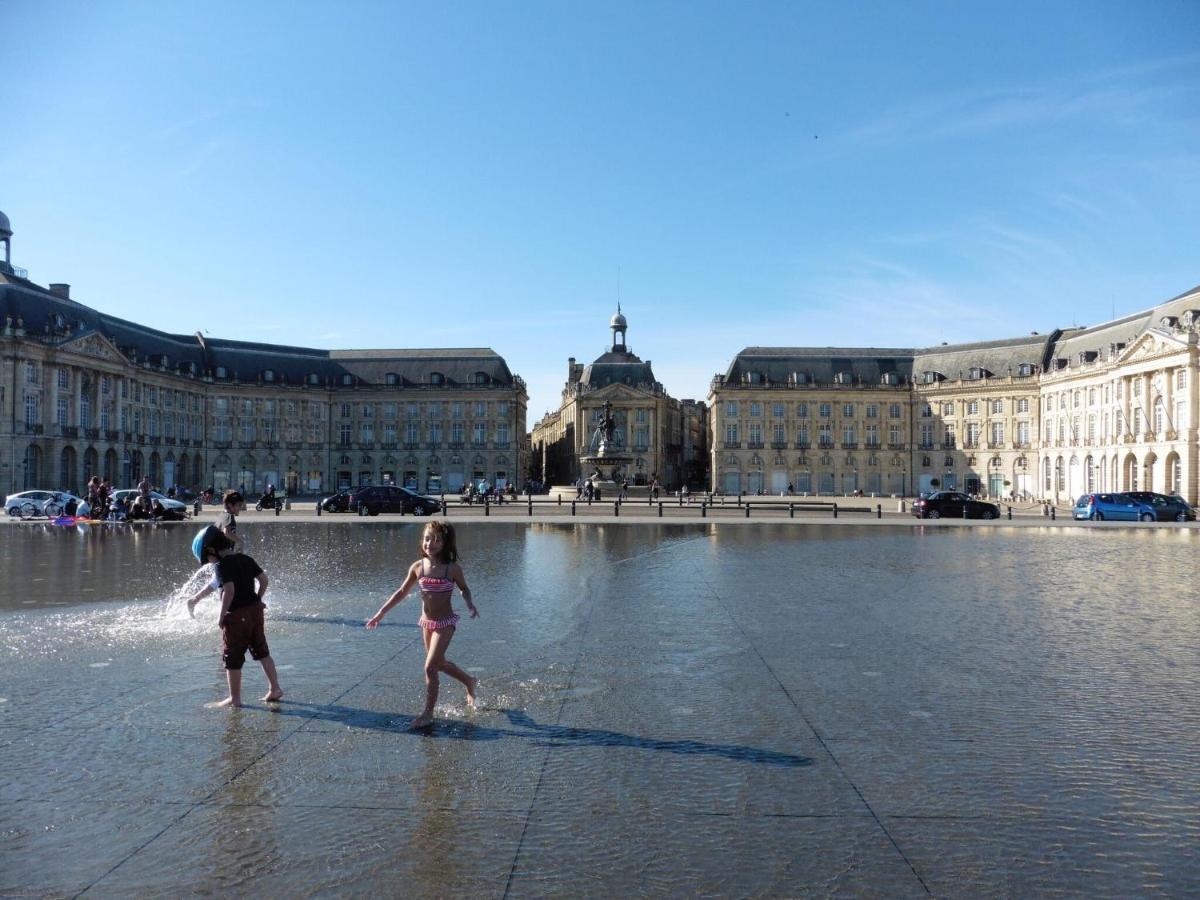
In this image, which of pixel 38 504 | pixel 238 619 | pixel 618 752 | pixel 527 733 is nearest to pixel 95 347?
pixel 38 504

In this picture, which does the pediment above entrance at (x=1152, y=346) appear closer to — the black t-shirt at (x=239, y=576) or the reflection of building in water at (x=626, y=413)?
the reflection of building in water at (x=626, y=413)

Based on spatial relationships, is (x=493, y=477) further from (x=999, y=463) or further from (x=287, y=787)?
(x=287, y=787)

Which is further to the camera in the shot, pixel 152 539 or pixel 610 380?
pixel 610 380

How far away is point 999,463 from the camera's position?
96875mm

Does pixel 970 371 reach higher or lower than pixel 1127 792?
higher

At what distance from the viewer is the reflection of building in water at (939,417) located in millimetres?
82000

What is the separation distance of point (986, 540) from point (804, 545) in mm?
7272

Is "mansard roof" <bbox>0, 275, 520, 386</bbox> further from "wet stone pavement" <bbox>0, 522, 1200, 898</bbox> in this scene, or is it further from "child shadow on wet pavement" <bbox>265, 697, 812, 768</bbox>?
"child shadow on wet pavement" <bbox>265, 697, 812, 768</bbox>

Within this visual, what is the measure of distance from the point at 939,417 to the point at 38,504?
85312 millimetres

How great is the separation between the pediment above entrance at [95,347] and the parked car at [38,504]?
3656cm

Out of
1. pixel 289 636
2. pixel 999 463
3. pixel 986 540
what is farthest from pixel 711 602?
pixel 999 463

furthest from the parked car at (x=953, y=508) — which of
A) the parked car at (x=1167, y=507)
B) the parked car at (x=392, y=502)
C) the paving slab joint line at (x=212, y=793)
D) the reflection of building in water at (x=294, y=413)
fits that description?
the reflection of building in water at (x=294, y=413)

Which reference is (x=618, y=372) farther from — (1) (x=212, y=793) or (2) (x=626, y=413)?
(1) (x=212, y=793)

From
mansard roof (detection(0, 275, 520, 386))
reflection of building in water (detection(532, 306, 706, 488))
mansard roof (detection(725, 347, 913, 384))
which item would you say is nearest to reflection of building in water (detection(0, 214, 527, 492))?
mansard roof (detection(0, 275, 520, 386))
